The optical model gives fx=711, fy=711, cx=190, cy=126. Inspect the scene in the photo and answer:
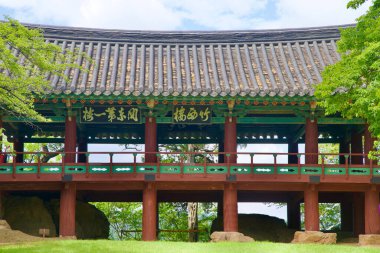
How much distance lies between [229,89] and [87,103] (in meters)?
5.74

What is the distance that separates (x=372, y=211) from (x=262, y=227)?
5.73 meters

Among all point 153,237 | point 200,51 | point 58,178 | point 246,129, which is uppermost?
point 200,51

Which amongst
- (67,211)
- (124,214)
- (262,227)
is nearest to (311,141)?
(262,227)

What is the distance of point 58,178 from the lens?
27203 mm

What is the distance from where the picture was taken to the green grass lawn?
21.6 metres

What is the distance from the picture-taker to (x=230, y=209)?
27.5 m

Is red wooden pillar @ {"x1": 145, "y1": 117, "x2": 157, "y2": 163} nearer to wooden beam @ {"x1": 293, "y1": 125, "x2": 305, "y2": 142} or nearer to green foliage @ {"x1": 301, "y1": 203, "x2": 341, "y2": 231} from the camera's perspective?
wooden beam @ {"x1": 293, "y1": 125, "x2": 305, "y2": 142}

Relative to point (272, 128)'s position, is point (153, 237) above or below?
below

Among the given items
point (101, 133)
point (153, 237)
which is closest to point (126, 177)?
point (153, 237)

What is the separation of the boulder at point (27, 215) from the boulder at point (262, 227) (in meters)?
7.59

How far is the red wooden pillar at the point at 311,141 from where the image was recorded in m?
28.2

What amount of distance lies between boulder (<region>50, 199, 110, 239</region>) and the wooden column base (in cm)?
245

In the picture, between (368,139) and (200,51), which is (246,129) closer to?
(200,51)

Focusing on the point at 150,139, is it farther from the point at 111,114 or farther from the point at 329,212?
the point at 329,212
